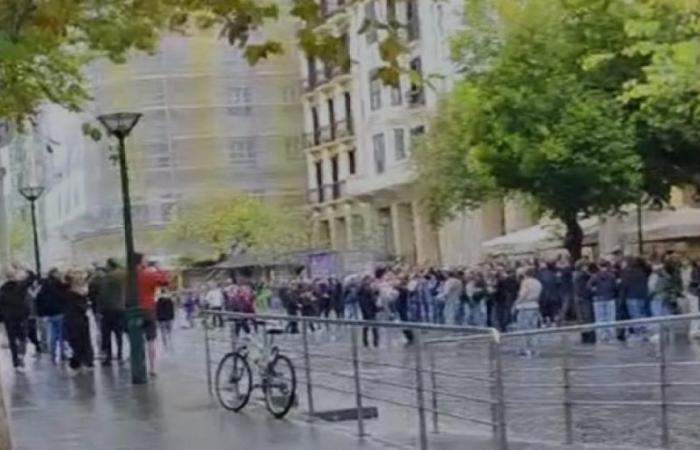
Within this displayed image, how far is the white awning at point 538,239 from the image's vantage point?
157 feet

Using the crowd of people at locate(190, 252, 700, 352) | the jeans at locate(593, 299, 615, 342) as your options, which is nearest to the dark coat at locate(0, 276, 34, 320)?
the crowd of people at locate(190, 252, 700, 352)

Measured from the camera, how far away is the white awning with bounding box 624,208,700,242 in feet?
139

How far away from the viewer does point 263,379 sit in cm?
1759

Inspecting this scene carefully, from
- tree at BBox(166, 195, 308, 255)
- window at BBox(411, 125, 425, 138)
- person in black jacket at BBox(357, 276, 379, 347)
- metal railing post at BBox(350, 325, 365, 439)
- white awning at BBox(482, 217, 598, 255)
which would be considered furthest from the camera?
tree at BBox(166, 195, 308, 255)

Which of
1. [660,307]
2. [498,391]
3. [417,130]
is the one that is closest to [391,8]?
[498,391]

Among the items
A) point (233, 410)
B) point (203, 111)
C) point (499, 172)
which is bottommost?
point (233, 410)

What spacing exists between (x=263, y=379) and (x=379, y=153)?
180 feet

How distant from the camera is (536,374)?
1491 centimetres

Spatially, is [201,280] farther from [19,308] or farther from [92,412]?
[92,412]

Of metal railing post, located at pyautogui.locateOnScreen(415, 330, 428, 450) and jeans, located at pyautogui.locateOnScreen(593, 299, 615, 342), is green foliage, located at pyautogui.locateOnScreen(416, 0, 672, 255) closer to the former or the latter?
jeans, located at pyautogui.locateOnScreen(593, 299, 615, 342)

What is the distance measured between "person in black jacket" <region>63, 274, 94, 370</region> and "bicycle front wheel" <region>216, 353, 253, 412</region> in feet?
25.0

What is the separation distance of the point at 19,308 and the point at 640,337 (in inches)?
642

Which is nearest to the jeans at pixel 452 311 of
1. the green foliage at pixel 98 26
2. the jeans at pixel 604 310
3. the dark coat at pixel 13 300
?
the jeans at pixel 604 310

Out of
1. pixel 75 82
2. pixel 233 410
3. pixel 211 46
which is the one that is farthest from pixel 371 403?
pixel 211 46
